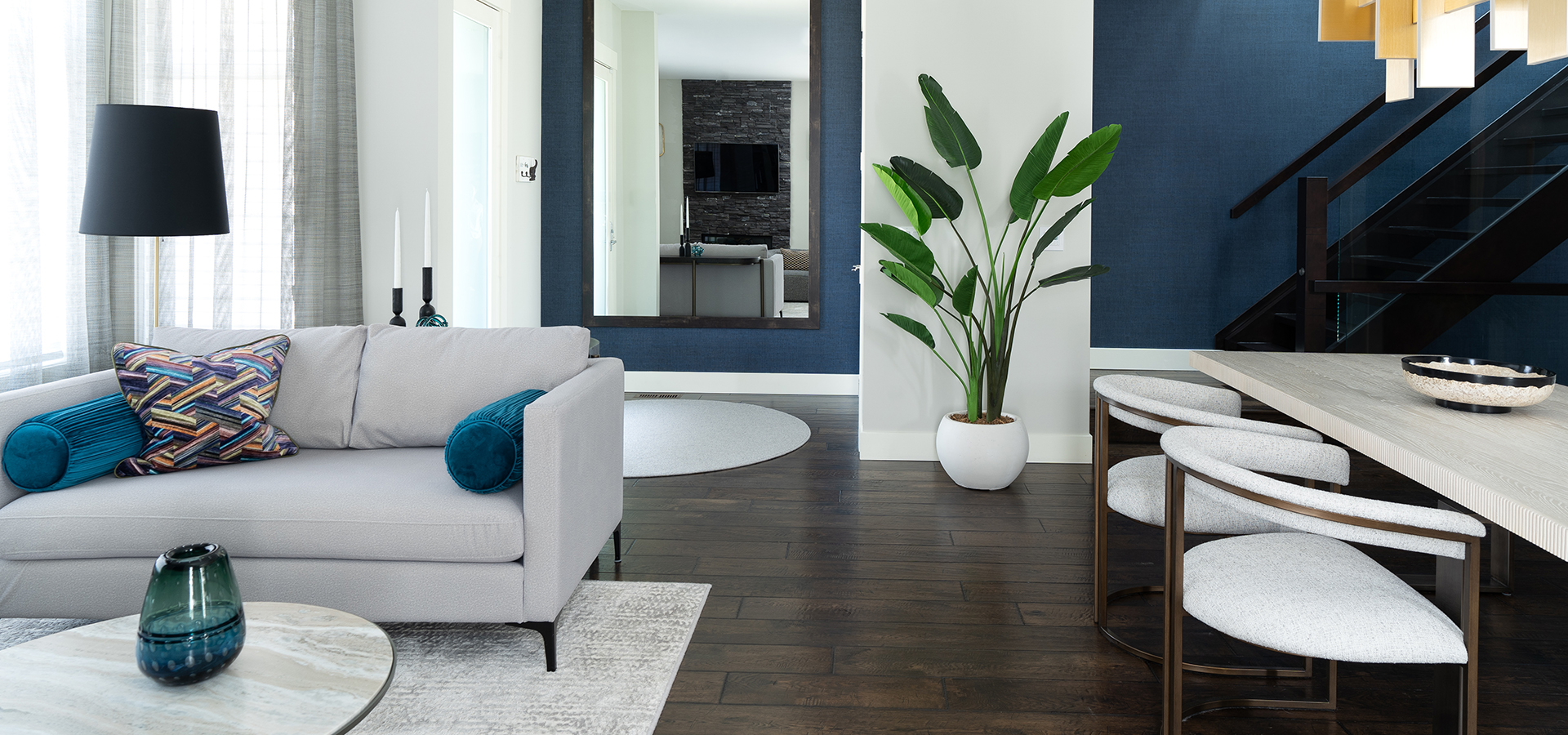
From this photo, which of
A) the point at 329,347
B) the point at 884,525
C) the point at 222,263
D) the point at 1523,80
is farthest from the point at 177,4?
the point at 1523,80

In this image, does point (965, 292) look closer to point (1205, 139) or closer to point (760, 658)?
point (760, 658)

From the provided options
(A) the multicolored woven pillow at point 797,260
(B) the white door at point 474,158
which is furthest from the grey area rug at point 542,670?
(A) the multicolored woven pillow at point 797,260

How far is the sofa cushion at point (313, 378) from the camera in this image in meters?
2.79

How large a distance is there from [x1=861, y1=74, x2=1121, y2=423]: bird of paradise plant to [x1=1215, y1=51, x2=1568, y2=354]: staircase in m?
1.32

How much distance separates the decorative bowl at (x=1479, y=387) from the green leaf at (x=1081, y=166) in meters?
1.73

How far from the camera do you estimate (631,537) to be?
339cm

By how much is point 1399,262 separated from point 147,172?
4986 millimetres

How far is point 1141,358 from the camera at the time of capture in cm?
643

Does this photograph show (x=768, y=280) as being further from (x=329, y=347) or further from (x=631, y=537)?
(x=329, y=347)

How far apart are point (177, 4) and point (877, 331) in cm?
305

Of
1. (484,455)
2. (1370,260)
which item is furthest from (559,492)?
(1370,260)

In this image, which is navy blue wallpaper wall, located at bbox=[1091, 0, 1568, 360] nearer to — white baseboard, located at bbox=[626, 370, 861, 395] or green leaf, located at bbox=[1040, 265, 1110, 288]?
white baseboard, located at bbox=[626, 370, 861, 395]

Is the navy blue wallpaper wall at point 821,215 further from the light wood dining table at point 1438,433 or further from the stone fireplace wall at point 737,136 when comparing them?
the light wood dining table at point 1438,433

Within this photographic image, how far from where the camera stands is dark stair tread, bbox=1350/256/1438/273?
461 centimetres
